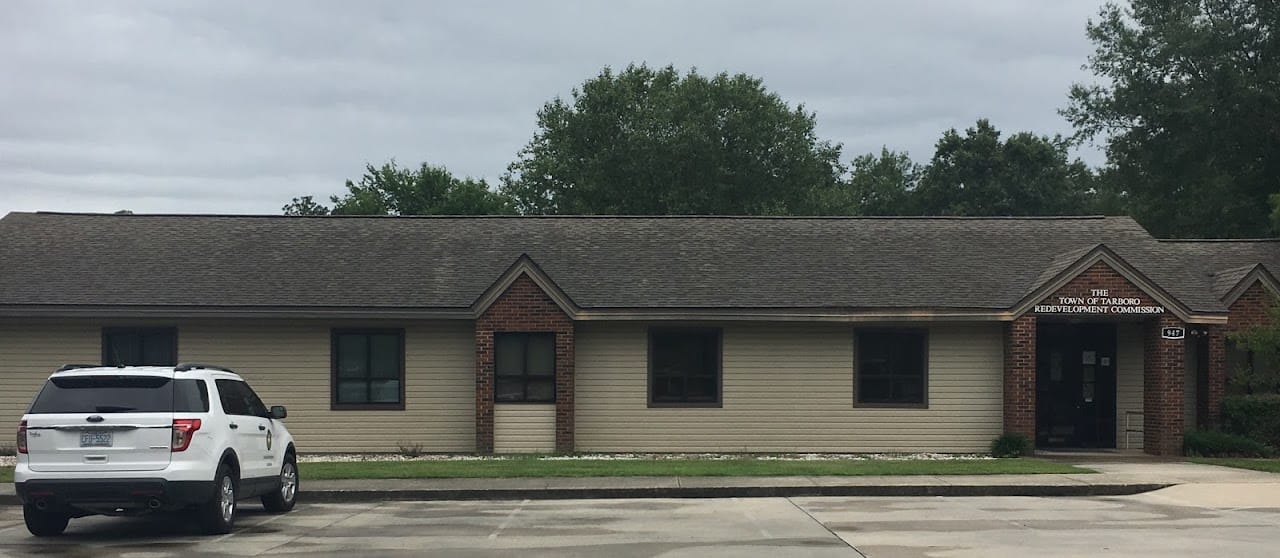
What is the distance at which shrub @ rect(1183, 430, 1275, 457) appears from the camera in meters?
Result: 23.6

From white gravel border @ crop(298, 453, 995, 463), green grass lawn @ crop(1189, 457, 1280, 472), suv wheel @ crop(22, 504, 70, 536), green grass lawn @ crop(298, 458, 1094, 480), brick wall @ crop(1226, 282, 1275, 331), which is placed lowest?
white gravel border @ crop(298, 453, 995, 463)

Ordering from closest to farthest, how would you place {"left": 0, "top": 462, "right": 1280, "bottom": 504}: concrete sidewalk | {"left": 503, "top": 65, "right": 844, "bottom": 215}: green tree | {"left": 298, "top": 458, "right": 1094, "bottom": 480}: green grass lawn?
{"left": 0, "top": 462, "right": 1280, "bottom": 504}: concrete sidewalk
{"left": 298, "top": 458, "right": 1094, "bottom": 480}: green grass lawn
{"left": 503, "top": 65, "right": 844, "bottom": 215}: green tree

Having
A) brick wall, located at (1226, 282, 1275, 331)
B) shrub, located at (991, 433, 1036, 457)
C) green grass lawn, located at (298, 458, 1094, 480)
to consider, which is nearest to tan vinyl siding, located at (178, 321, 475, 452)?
green grass lawn, located at (298, 458, 1094, 480)

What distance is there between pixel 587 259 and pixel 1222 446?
12.3 metres

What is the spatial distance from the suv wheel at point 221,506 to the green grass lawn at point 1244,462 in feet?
51.6

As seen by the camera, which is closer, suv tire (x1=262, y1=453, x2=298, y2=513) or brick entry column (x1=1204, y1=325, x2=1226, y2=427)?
suv tire (x1=262, y1=453, x2=298, y2=513)

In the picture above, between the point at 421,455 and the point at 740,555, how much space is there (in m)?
13.4

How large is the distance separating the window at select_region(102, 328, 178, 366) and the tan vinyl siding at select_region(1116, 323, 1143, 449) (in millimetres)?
17920

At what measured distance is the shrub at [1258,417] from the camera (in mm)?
24047

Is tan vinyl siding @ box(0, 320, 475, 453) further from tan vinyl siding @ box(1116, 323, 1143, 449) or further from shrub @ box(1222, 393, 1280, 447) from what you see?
shrub @ box(1222, 393, 1280, 447)

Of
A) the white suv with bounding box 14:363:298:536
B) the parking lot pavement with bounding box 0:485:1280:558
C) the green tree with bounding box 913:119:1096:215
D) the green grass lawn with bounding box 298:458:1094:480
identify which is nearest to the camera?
the parking lot pavement with bounding box 0:485:1280:558

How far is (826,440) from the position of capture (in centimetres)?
2489

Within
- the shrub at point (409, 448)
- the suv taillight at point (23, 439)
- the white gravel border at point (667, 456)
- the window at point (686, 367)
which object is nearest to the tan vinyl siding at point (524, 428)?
the white gravel border at point (667, 456)

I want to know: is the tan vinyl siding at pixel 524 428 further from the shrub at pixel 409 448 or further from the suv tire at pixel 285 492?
the suv tire at pixel 285 492
